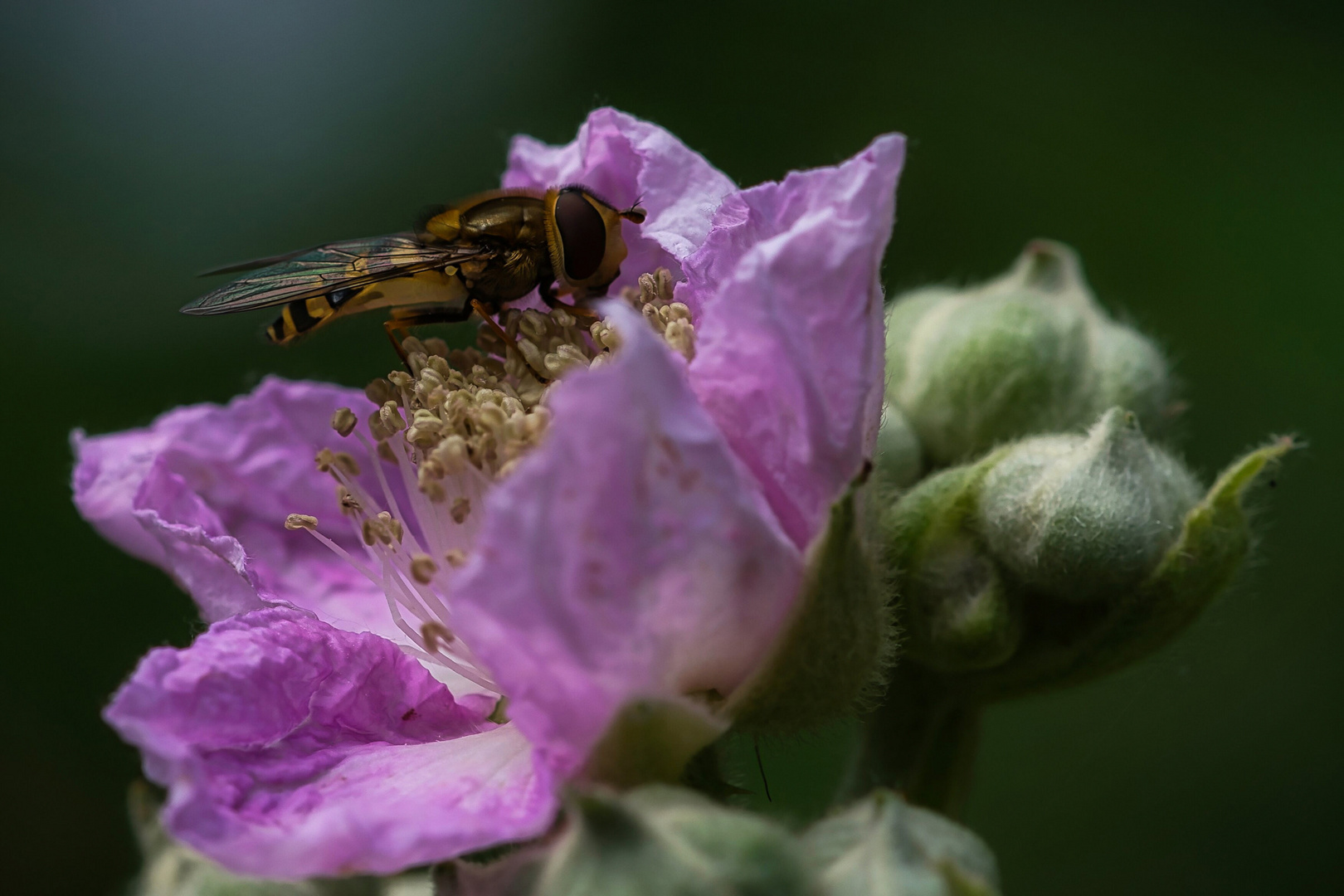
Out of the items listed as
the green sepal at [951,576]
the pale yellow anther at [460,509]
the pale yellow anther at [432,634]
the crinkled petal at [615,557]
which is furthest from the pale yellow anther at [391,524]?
the green sepal at [951,576]

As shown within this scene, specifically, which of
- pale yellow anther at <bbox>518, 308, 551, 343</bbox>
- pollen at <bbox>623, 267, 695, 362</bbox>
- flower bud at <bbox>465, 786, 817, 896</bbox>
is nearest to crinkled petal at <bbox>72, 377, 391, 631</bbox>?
pale yellow anther at <bbox>518, 308, 551, 343</bbox>

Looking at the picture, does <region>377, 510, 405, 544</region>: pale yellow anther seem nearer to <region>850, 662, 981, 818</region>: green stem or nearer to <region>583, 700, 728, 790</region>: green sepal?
<region>583, 700, 728, 790</region>: green sepal

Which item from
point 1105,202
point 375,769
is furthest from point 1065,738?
point 375,769

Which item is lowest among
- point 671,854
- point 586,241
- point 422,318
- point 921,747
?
point 921,747

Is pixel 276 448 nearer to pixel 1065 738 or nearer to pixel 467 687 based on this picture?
pixel 467 687

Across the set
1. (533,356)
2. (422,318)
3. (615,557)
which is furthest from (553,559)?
(422,318)

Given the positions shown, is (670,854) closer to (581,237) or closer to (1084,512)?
(1084,512)
